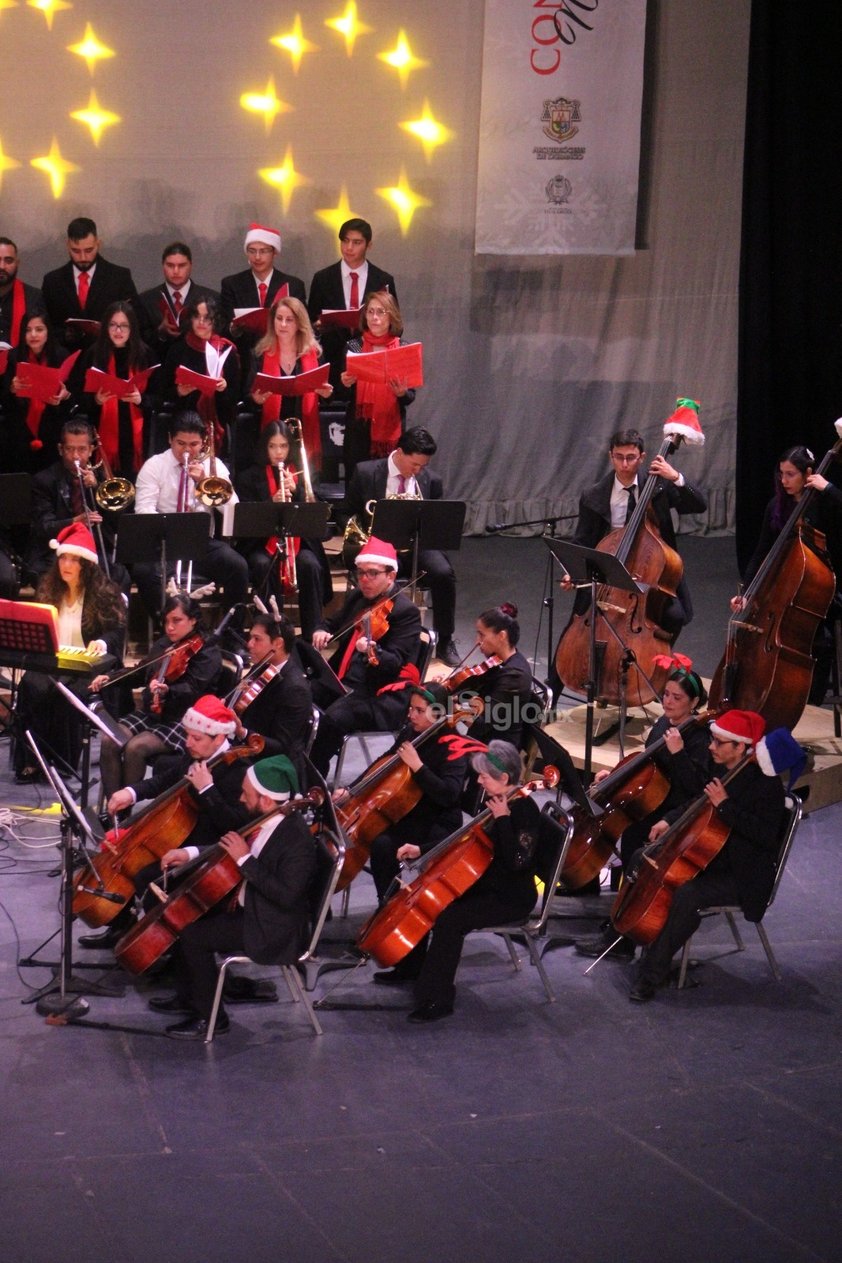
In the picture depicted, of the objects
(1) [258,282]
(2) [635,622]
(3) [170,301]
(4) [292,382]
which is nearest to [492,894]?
(2) [635,622]

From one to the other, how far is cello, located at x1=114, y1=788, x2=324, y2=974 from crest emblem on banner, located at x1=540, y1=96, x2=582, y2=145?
7430 mm

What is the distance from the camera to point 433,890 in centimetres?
568

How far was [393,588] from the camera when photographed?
819 centimetres

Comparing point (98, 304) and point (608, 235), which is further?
point (608, 235)

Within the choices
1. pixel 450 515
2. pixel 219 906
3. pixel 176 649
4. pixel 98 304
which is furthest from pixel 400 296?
pixel 219 906

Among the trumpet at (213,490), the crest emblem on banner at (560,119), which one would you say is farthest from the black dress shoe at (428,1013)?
the crest emblem on banner at (560,119)

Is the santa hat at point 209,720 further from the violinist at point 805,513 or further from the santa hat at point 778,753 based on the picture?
the violinist at point 805,513

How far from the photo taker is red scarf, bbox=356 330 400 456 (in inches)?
379

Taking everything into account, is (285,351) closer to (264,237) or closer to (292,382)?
(292,382)

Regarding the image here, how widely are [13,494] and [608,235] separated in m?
5.43

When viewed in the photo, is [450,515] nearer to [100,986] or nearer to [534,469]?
[100,986]

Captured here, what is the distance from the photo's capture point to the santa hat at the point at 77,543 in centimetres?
773

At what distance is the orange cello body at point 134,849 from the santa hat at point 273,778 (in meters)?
0.38

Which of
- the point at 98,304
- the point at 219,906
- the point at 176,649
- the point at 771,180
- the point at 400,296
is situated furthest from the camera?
the point at 400,296
